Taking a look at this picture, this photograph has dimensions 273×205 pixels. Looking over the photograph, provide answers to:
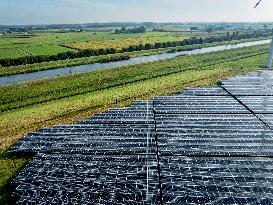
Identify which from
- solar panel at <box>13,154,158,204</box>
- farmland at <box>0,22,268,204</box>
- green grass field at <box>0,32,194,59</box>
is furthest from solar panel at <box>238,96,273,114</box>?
green grass field at <box>0,32,194,59</box>

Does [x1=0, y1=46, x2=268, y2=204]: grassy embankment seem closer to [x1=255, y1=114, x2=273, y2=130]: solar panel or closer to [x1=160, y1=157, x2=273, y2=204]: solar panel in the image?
[x1=160, y1=157, x2=273, y2=204]: solar panel

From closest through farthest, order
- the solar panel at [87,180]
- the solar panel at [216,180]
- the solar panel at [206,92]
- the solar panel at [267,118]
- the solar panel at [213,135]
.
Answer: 1. the solar panel at [216,180]
2. the solar panel at [87,180]
3. the solar panel at [213,135]
4. the solar panel at [267,118]
5. the solar panel at [206,92]

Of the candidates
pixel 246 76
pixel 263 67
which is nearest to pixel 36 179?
pixel 246 76

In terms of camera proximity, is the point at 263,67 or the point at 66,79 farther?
the point at 263,67

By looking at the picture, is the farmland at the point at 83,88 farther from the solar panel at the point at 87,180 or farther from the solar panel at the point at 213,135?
the solar panel at the point at 213,135

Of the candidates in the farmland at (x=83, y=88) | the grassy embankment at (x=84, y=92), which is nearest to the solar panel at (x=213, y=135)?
the farmland at (x=83, y=88)

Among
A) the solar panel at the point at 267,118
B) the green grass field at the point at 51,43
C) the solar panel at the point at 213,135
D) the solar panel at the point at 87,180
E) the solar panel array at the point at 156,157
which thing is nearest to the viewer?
the solar panel at the point at 87,180

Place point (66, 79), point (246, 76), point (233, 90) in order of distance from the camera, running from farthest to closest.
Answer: point (66, 79)
point (246, 76)
point (233, 90)

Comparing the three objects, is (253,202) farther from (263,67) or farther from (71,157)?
(263,67)
